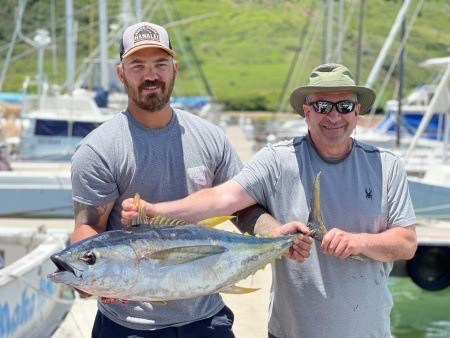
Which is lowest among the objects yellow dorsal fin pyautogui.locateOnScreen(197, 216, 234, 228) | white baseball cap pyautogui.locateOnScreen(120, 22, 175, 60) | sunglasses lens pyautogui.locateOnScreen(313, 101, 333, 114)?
yellow dorsal fin pyautogui.locateOnScreen(197, 216, 234, 228)

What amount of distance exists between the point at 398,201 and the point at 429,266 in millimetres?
6830

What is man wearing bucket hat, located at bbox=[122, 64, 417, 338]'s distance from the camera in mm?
3318

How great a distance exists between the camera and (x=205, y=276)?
9.82 feet

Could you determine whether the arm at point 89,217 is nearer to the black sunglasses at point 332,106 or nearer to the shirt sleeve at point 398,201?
Result: the black sunglasses at point 332,106

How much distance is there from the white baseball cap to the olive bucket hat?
613 mm

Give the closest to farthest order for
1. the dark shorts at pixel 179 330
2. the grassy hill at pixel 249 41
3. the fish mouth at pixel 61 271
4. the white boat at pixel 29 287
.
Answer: the fish mouth at pixel 61 271
the dark shorts at pixel 179 330
the white boat at pixel 29 287
the grassy hill at pixel 249 41

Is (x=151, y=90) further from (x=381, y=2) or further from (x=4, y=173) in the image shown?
(x=381, y=2)

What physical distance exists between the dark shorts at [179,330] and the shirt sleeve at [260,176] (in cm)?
57

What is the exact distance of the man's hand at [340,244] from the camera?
3104mm

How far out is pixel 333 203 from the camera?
10.9 feet

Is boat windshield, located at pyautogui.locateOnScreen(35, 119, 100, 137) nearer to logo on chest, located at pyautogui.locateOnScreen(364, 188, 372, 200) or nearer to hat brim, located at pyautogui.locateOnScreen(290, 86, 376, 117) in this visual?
hat brim, located at pyautogui.locateOnScreen(290, 86, 376, 117)

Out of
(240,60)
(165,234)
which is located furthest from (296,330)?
(240,60)

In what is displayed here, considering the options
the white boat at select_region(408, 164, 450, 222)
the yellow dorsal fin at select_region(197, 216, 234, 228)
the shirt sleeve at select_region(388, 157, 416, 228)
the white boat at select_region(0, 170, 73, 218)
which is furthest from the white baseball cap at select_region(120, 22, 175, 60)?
the white boat at select_region(408, 164, 450, 222)

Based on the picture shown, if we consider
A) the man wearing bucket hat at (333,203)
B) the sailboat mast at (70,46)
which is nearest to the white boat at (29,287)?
the man wearing bucket hat at (333,203)
